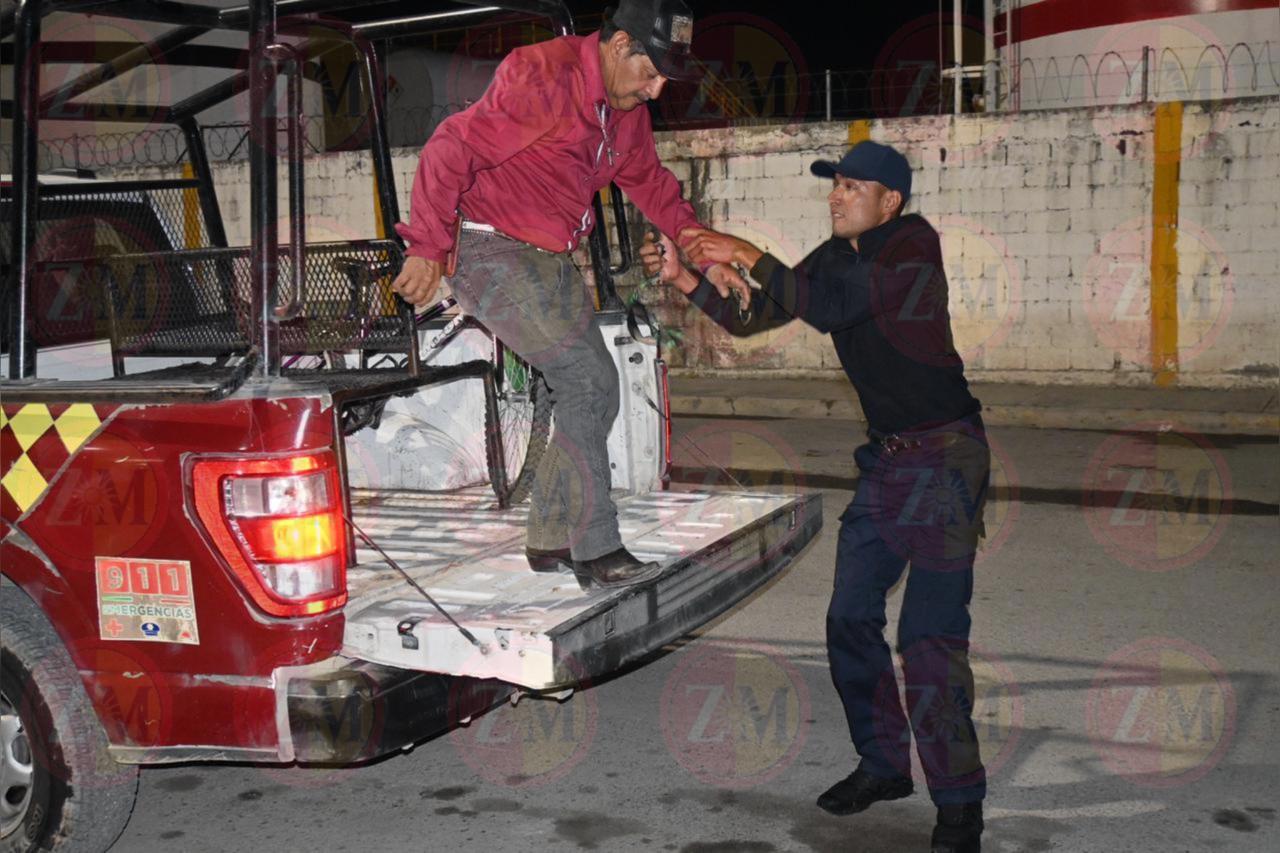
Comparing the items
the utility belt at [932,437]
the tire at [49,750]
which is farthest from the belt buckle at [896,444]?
the tire at [49,750]

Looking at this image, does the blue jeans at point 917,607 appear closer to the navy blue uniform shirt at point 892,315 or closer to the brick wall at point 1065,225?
the navy blue uniform shirt at point 892,315

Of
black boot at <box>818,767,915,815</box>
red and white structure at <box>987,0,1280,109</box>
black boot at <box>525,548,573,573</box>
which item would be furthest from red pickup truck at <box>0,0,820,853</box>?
red and white structure at <box>987,0,1280,109</box>

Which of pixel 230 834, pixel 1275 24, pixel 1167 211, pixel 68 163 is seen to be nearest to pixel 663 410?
pixel 230 834

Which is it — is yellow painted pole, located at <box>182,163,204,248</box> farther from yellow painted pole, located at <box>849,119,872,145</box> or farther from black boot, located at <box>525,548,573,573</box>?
yellow painted pole, located at <box>849,119,872,145</box>

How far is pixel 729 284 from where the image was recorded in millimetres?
4375

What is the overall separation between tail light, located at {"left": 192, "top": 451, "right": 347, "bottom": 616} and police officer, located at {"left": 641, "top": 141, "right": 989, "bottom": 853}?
131cm

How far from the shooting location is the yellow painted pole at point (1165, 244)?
13094 mm

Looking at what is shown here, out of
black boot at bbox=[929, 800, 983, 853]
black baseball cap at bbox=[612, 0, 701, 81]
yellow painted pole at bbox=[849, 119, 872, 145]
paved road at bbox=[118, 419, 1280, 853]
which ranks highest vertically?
yellow painted pole at bbox=[849, 119, 872, 145]

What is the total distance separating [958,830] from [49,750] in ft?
7.68

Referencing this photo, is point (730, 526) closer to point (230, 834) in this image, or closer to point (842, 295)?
point (842, 295)

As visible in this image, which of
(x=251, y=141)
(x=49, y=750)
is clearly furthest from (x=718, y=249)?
(x=49, y=750)

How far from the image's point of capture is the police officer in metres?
4.00

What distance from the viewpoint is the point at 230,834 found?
424 cm

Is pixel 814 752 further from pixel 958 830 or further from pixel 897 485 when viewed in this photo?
pixel 897 485
